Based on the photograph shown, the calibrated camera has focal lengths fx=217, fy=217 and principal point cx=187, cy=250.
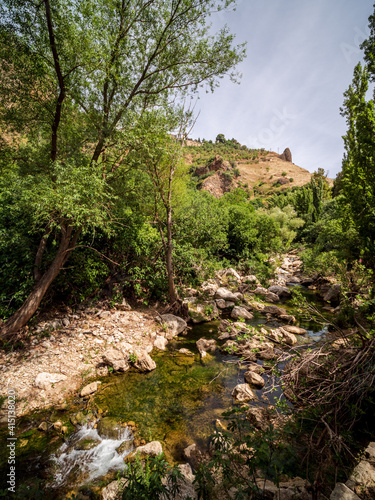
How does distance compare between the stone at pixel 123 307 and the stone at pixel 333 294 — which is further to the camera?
the stone at pixel 333 294

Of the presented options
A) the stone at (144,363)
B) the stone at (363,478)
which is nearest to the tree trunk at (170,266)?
the stone at (144,363)

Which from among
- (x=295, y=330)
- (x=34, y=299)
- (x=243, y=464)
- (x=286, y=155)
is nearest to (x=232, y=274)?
(x=295, y=330)

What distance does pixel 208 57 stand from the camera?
7820 millimetres

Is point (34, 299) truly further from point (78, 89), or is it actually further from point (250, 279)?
point (250, 279)

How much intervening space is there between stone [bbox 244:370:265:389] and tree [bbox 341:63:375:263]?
4092 millimetres

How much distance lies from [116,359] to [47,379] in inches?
63.0

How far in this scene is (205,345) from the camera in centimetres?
736

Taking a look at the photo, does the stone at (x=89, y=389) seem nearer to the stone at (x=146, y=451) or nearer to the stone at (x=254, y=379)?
the stone at (x=146, y=451)

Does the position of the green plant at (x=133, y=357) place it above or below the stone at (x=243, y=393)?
below

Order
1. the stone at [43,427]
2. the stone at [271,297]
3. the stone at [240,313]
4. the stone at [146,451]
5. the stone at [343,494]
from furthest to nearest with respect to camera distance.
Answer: the stone at [271,297] < the stone at [240,313] < the stone at [43,427] < the stone at [146,451] < the stone at [343,494]

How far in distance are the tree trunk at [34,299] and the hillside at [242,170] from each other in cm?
5179

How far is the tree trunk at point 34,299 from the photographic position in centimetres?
599

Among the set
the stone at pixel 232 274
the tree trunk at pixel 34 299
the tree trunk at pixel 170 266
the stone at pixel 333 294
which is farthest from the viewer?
the stone at pixel 232 274

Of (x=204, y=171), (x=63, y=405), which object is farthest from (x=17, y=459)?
(x=204, y=171)
